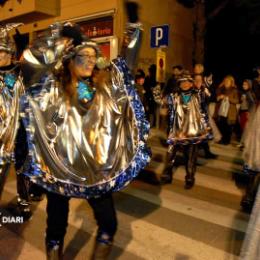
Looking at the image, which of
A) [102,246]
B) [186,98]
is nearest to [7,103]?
[102,246]

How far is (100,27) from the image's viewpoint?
14617 millimetres

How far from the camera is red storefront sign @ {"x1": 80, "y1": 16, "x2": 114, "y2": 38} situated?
14.2m

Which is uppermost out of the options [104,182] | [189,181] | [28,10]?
[28,10]

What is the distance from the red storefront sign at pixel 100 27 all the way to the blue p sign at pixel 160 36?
5231 millimetres

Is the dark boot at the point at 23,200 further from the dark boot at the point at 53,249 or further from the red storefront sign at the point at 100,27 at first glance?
the red storefront sign at the point at 100,27

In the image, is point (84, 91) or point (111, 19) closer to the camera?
point (84, 91)

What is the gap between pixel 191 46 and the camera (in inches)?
671

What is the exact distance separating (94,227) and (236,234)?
1558mm

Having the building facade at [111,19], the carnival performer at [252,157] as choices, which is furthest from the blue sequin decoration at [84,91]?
the building facade at [111,19]

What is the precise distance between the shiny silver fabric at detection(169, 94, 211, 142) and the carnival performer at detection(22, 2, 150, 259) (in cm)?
306

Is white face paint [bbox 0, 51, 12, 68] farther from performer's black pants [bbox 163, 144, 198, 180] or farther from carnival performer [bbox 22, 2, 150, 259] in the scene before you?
performer's black pants [bbox 163, 144, 198, 180]

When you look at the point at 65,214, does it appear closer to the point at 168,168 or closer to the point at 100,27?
the point at 168,168

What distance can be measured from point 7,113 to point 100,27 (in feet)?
35.8

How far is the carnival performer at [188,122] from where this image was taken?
6.14 meters
